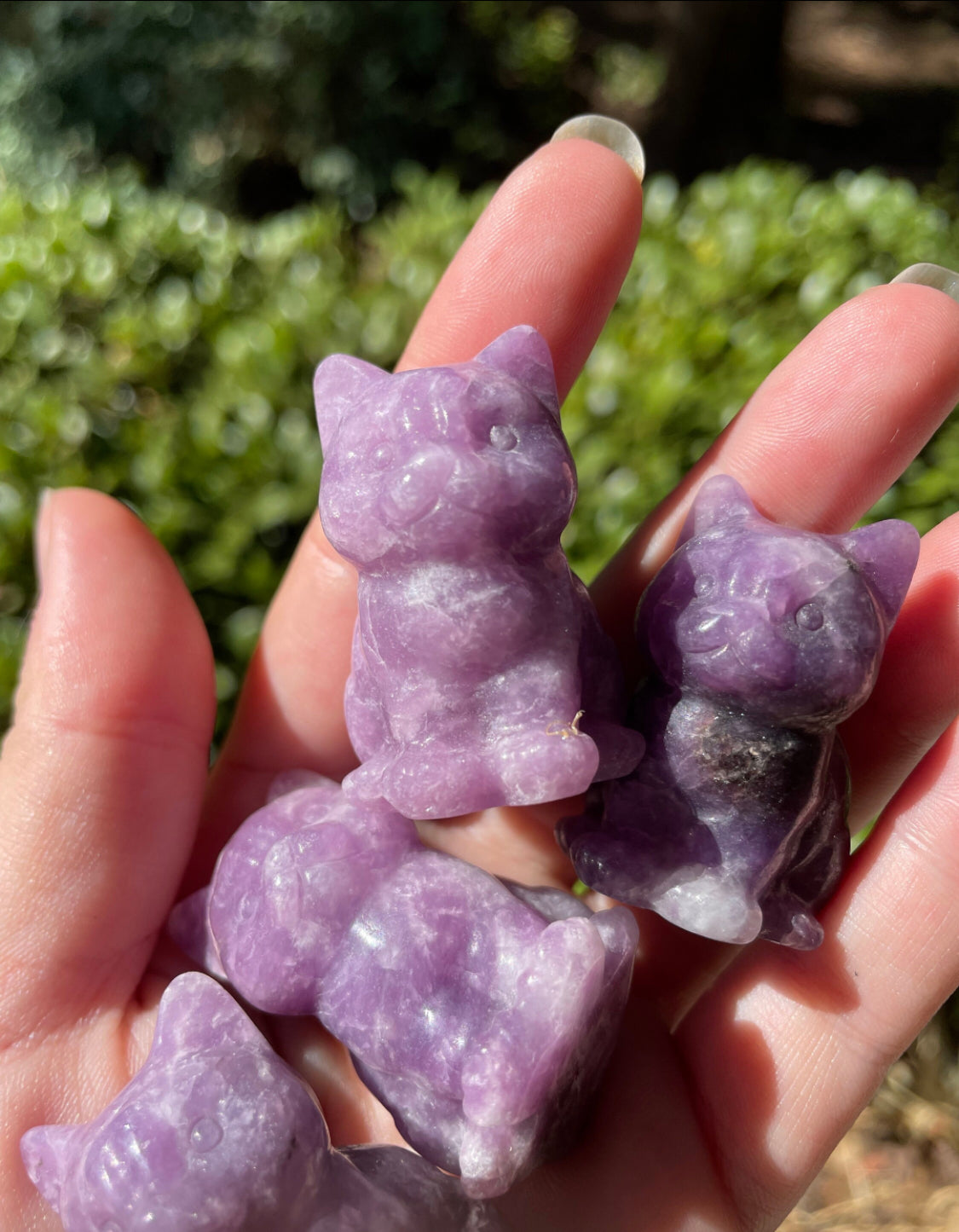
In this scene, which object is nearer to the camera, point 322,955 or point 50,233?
point 322,955

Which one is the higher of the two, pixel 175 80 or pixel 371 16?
pixel 371 16

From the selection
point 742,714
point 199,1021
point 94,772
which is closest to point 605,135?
point 742,714

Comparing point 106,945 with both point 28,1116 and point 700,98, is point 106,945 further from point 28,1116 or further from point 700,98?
point 700,98

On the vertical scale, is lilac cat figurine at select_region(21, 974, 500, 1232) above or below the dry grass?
above

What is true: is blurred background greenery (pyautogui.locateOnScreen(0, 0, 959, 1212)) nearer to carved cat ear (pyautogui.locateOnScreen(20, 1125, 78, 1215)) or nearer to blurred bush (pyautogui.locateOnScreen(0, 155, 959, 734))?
blurred bush (pyautogui.locateOnScreen(0, 155, 959, 734))

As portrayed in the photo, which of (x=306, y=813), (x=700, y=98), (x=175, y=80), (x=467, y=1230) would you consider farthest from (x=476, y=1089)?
(x=700, y=98)

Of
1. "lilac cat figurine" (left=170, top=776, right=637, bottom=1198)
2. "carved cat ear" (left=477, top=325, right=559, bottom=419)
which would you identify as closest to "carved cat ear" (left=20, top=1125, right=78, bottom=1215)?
"lilac cat figurine" (left=170, top=776, right=637, bottom=1198)
